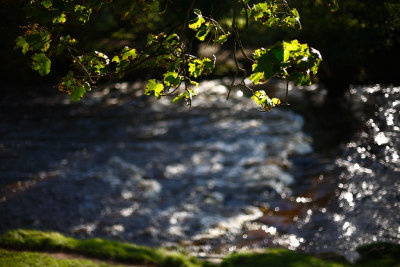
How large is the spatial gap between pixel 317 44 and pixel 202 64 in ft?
63.7

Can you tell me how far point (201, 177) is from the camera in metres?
17.4

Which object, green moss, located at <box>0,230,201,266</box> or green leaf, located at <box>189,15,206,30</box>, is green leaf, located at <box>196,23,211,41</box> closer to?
green leaf, located at <box>189,15,206,30</box>

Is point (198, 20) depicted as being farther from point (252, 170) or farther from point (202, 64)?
point (252, 170)

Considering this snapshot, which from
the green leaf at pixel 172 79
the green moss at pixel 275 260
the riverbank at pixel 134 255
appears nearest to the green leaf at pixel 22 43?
the green leaf at pixel 172 79

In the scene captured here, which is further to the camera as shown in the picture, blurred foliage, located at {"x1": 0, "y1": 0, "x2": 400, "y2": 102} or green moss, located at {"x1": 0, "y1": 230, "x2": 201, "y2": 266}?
green moss, located at {"x1": 0, "y1": 230, "x2": 201, "y2": 266}

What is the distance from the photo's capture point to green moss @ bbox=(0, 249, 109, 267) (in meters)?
8.76

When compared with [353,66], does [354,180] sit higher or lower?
lower

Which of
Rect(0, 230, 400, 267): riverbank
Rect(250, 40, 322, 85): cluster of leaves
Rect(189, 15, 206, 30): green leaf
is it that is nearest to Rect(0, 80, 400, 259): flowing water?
Rect(0, 230, 400, 267): riverbank

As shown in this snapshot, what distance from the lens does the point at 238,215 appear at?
581 inches

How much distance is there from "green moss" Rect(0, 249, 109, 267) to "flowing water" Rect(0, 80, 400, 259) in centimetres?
394

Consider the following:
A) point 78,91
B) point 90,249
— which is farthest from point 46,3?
point 90,249

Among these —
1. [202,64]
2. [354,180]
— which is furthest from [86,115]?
[202,64]

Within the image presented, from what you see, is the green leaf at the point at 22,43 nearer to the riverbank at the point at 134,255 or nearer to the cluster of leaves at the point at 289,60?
the cluster of leaves at the point at 289,60

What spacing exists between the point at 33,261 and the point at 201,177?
9.02 meters
